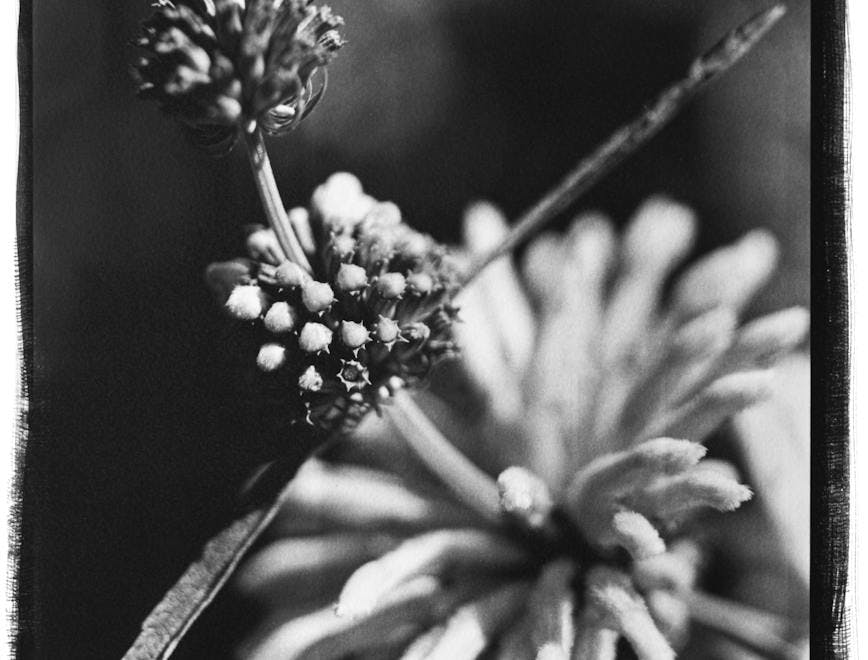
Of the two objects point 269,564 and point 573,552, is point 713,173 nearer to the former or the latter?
point 573,552

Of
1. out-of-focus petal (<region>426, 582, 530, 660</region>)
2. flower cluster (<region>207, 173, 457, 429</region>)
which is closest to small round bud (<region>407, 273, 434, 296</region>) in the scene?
flower cluster (<region>207, 173, 457, 429</region>)

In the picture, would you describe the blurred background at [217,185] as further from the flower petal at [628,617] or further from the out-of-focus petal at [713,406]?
the flower petal at [628,617]

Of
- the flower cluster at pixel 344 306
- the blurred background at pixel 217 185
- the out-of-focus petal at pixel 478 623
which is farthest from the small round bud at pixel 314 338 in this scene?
the out-of-focus petal at pixel 478 623

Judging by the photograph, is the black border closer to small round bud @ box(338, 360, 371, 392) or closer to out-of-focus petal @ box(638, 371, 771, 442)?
out-of-focus petal @ box(638, 371, 771, 442)

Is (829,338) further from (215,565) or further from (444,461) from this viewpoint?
(215,565)

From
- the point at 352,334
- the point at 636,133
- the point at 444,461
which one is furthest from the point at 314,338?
the point at 636,133

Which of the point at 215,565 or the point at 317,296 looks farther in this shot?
the point at 215,565
